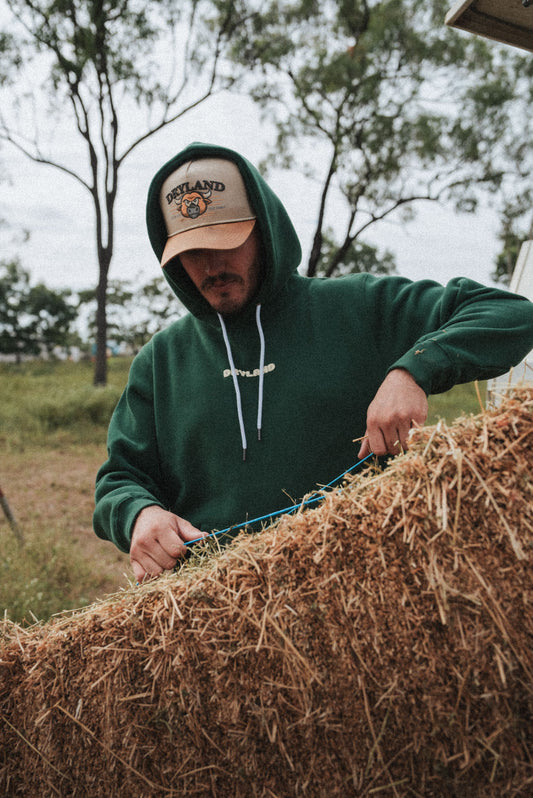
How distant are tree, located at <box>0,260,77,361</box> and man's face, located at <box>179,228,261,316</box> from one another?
45.1 meters

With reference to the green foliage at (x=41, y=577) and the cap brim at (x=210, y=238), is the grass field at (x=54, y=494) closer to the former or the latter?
the green foliage at (x=41, y=577)

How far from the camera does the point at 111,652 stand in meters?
1.53

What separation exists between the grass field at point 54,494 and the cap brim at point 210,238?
1.28 meters

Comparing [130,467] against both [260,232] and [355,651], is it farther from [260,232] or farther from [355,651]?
[355,651]

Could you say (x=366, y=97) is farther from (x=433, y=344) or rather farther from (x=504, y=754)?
(x=504, y=754)

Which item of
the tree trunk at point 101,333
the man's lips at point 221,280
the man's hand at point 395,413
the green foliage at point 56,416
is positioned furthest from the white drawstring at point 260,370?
the tree trunk at point 101,333

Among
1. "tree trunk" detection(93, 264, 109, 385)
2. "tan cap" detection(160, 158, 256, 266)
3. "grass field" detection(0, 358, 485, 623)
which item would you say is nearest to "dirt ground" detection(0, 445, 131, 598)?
"grass field" detection(0, 358, 485, 623)

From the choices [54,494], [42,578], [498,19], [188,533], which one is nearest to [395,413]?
[188,533]

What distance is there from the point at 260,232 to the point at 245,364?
661 mm

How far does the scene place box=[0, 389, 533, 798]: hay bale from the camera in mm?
1240

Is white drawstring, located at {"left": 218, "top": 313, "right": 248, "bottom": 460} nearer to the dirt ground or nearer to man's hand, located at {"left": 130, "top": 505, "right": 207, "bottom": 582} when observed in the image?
man's hand, located at {"left": 130, "top": 505, "right": 207, "bottom": 582}

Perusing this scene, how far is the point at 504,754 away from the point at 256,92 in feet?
62.8

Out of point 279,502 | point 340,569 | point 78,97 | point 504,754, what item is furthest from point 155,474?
point 78,97

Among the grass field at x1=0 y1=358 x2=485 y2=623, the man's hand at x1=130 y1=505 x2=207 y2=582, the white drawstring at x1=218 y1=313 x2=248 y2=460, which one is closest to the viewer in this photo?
the man's hand at x1=130 y1=505 x2=207 y2=582
